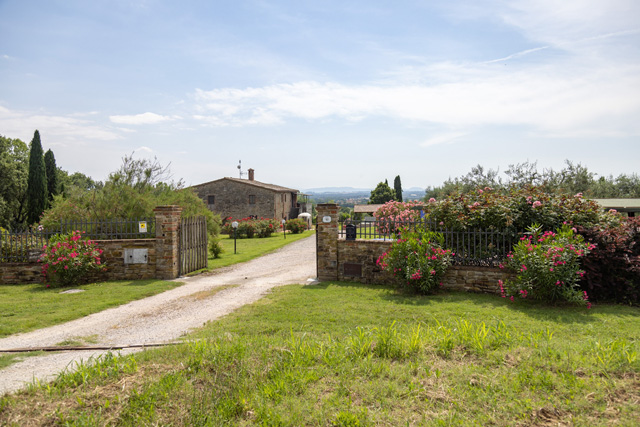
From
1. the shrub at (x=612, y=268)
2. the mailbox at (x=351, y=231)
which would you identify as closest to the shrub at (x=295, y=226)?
the mailbox at (x=351, y=231)

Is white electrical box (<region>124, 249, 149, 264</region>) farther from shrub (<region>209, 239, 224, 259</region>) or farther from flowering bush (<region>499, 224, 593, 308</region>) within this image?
flowering bush (<region>499, 224, 593, 308</region>)

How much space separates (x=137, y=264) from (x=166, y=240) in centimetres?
109

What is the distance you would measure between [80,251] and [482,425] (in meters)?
10.8

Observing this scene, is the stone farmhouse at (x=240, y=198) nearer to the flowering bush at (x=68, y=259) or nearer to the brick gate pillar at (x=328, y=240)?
the flowering bush at (x=68, y=259)

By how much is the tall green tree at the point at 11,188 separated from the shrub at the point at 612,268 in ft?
132

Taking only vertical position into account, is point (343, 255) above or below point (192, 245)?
below

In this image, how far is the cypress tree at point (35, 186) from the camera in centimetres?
3466

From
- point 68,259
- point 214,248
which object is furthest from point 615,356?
point 214,248

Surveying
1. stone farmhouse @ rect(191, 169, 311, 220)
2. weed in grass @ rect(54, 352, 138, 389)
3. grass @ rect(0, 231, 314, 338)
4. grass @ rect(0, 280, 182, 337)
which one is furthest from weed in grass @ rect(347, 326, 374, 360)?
stone farmhouse @ rect(191, 169, 311, 220)

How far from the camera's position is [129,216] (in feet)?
45.2

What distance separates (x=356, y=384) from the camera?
391cm

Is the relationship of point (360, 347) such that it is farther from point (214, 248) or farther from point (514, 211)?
point (214, 248)

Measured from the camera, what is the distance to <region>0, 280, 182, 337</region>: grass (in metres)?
7.11

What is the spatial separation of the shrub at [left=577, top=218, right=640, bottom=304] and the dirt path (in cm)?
660
